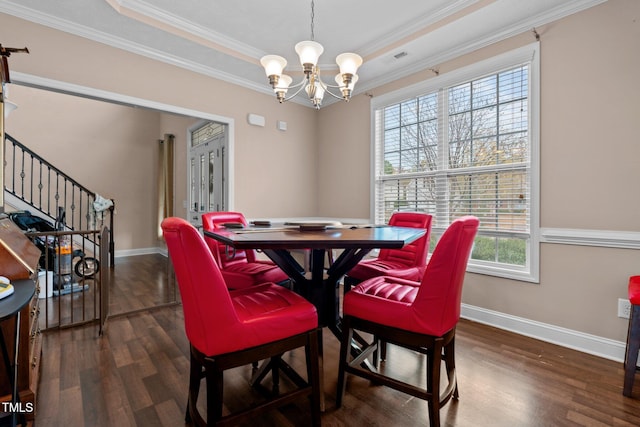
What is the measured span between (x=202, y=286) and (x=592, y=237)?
2742mm

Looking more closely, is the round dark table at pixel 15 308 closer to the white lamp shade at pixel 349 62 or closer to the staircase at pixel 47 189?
the white lamp shade at pixel 349 62

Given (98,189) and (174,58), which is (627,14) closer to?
(174,58)

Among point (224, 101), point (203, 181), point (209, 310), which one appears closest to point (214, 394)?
point (209, 310)

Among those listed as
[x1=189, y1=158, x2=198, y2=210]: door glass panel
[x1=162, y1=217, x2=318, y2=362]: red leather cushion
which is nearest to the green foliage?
[x1=162, y1=217, x2=318, y2=362]: red leather cushion

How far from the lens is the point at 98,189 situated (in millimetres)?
6082

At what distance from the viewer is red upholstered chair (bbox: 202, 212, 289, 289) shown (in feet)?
7.01

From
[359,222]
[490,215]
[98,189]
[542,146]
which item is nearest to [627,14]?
[542,146]

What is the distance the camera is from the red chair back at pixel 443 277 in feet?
4.22

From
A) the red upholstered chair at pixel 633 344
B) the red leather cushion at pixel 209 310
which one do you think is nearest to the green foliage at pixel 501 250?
the red upholstered chair at pixel 633 344

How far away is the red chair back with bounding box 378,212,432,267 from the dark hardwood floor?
0.70 meters

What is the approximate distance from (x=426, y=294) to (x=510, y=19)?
2.63 metres

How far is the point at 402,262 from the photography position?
8.11ft

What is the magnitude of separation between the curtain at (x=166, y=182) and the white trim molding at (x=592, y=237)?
653 centimetres

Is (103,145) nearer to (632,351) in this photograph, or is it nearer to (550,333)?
(550,333)
